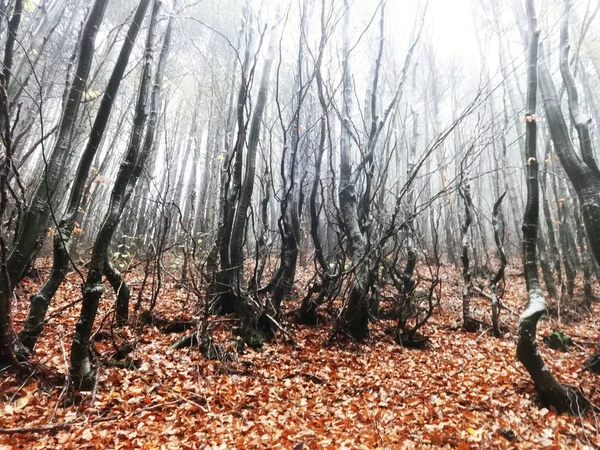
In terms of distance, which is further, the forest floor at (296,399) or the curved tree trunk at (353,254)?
the curved tree trunk at (353,254)

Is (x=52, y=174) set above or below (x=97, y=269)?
above

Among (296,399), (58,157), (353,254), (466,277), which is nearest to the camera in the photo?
(58,157)

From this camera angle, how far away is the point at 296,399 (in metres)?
3.25

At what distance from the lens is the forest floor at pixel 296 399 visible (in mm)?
2484

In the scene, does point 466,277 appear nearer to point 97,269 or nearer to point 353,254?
point 353,254

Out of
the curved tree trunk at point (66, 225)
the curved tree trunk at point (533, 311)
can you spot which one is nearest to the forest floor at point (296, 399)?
the curved tree trunk at point (533, 311)

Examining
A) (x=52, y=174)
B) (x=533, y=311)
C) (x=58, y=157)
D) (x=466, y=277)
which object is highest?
(x=58, y=157)

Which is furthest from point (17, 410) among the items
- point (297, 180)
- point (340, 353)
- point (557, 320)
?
point (557, 320)

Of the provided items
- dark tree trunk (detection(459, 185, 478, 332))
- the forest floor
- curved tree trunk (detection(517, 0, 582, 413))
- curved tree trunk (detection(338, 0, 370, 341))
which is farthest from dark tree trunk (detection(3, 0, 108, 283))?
dark tree trunk (detection(459, 185, 478, 332))

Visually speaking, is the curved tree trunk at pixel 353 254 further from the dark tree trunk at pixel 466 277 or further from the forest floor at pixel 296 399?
the dark tree trunk at pixel 466 277

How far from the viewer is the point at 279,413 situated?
9.81 ft

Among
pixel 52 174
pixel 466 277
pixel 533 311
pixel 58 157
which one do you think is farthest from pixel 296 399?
pixel 466 277

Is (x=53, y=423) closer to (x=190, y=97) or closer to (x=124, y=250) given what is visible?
(x=124, y=250)

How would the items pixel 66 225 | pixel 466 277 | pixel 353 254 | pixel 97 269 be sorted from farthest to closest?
pixel 466 277 < pixel 353 254 < pixel 66 225 < pixel 97 269
